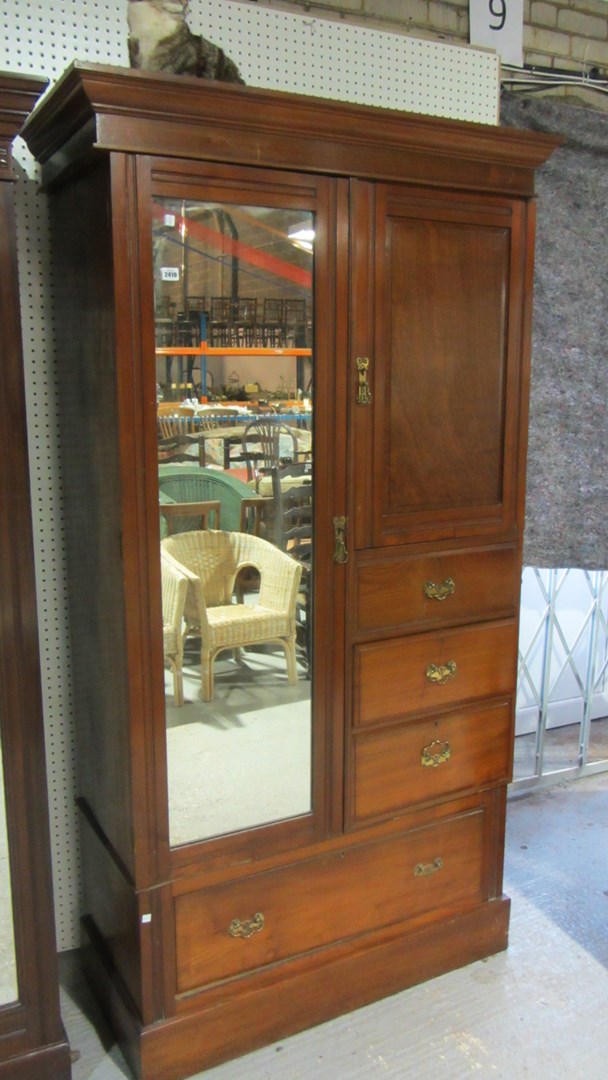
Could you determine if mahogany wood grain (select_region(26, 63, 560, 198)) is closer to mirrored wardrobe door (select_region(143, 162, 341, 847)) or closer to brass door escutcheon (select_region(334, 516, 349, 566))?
mirrored wardrobe door (select_region(143, 162, 341, 847))

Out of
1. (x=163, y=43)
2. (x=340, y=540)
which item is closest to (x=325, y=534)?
(x=340, y=540)

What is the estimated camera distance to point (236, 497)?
154cm

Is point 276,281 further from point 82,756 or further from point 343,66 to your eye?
point 82,756

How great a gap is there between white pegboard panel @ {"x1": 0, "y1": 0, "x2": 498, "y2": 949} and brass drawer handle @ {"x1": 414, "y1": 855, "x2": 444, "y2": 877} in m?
0.75

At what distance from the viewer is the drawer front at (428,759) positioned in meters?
1.71

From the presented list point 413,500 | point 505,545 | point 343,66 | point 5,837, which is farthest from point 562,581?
point 5,837

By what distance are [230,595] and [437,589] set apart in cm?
43

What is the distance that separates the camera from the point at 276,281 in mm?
1478

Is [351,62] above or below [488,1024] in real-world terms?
above

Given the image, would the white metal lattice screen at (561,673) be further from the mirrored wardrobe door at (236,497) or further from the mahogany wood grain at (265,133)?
the mahogany wood grain at (265,133)

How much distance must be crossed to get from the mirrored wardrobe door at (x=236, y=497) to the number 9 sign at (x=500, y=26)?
1270mm

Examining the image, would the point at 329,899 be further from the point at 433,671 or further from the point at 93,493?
the point at 93,493

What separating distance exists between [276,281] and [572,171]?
120 centimetres

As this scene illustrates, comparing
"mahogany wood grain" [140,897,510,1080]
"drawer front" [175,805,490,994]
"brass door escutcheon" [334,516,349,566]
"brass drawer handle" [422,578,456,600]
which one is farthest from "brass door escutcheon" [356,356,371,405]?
"mahogany wood grain" [140,897,510,1080]
